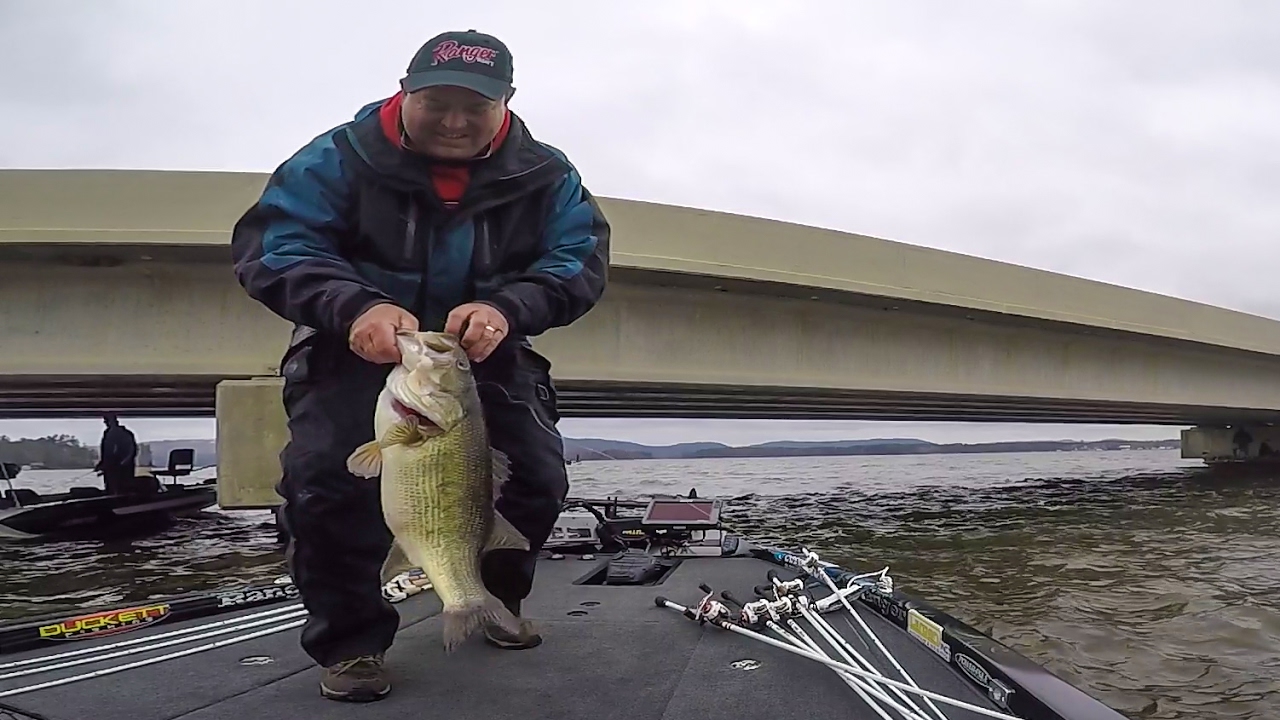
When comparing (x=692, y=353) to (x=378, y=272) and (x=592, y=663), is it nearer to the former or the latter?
(x=592, y=663)

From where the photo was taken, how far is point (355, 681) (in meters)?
3.03

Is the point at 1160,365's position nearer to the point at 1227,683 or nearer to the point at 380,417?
the point at 1227,683

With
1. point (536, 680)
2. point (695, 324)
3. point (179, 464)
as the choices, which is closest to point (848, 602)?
point (536, 680)

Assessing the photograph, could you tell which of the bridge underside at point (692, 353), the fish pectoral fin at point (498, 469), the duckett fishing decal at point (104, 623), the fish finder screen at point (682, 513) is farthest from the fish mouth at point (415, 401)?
the bridge underside at point (692, 353)

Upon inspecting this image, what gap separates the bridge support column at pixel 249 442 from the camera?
9961 millimetres

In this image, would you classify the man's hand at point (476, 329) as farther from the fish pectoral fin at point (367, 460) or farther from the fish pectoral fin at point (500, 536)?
the fish pectoral fin at point (500, 536)

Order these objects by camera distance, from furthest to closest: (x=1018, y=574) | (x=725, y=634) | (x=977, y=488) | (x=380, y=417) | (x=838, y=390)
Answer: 1. (x=977, y=488)
2. (x=838, y=390)
3. (x=1018, y=574)
4. (x=725, y=634)
5. (x=380, y=417)

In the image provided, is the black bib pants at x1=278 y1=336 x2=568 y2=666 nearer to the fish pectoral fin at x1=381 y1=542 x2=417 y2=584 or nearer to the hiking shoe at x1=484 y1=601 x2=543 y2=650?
the fish pectoral fin at x1=381 y1=542 x2=417 y2=584

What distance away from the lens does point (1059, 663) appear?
663 cm

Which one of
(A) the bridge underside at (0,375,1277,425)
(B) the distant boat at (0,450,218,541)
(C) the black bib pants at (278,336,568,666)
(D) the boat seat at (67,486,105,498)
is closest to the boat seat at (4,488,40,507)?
(B) the distant boat at (0,450,218,541)

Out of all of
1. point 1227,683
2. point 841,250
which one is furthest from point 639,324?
point 1227,683

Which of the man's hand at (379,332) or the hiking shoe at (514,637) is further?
the hiking shoe at (514,637)

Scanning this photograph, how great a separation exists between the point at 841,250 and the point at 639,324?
377 cm

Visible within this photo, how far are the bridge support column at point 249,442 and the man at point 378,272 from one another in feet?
24.4
